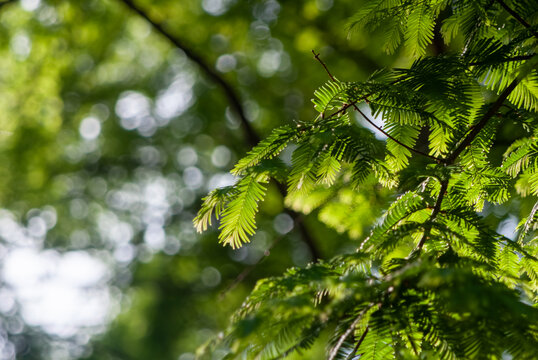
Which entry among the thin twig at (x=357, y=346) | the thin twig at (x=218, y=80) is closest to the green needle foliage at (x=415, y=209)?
the thin twig at (x=357, y=346)

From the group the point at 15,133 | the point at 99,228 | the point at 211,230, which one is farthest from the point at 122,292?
the point at 15,133

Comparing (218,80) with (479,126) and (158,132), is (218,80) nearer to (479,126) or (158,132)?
(158,132)

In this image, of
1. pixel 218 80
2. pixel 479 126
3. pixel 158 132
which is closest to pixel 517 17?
pixel 479 126

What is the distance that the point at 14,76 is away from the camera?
805 centimetres

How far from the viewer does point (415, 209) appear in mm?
1577

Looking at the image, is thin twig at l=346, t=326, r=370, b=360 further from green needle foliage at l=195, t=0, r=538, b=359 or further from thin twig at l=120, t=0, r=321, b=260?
thin twig at l=120, t=0, r=321, b=260

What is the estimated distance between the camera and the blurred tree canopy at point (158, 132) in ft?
A: 20.4

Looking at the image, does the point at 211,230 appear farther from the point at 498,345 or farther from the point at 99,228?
the point at 498,345

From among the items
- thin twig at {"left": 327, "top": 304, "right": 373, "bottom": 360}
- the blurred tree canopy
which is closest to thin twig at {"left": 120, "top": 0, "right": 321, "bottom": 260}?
the blurred tree canopy

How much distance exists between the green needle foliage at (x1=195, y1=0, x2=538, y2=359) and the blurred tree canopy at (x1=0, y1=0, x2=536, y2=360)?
324 centimetres

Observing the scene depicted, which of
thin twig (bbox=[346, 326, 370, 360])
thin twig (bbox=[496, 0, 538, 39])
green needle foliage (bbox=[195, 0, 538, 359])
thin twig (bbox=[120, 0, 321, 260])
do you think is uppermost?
thin twig (bbox=[120, 0, 321, 260])

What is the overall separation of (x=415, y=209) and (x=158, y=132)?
26.0ft

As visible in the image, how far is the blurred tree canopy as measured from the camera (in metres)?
6.20

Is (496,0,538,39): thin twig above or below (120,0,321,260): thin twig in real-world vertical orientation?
below
